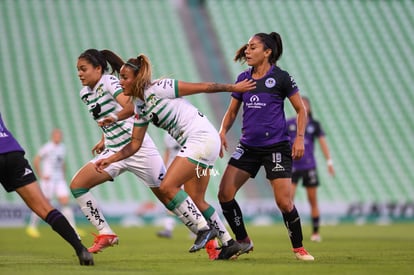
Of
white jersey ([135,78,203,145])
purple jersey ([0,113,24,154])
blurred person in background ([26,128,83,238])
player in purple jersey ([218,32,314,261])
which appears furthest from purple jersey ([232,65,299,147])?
blurred person in background ([26,128,83,238])

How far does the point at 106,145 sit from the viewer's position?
1038cm

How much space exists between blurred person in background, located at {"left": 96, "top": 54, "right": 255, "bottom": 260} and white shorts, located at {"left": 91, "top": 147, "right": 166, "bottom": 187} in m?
0.60

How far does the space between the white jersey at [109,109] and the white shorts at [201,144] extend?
1.03 m

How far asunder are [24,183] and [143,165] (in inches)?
69.4

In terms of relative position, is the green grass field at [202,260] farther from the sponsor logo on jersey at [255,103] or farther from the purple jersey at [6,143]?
the sponsor logo on jersey at [255,103]

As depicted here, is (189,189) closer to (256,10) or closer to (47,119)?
(47,119)

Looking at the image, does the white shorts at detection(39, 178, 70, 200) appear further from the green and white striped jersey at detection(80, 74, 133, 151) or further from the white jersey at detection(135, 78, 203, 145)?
the white jersey at detection(135, 78, 203, 145)

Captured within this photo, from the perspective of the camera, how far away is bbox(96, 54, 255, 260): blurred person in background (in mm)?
9336

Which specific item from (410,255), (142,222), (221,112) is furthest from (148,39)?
(410,255)

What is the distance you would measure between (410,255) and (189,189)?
2.96m

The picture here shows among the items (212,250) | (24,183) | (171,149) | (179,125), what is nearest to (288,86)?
(179,125)

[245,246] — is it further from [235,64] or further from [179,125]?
[235,64]

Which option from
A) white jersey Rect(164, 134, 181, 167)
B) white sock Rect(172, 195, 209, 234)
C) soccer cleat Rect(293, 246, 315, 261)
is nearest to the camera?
white sock Rect(172, 195, 209, 234)

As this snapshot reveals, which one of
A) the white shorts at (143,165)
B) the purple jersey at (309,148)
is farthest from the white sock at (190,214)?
the purple jersey at (309,148)
